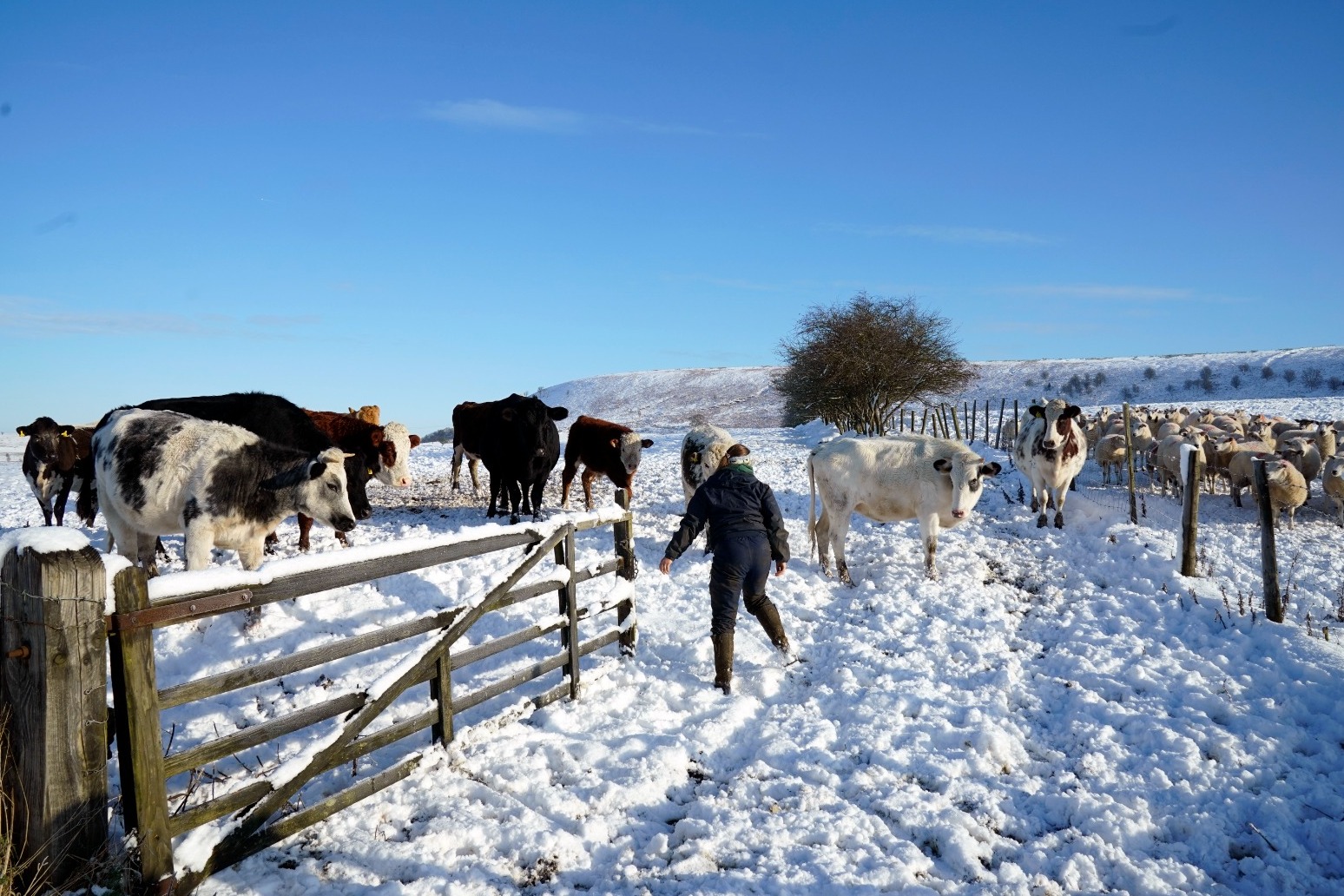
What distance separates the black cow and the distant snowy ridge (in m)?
49.3

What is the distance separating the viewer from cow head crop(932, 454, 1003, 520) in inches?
416

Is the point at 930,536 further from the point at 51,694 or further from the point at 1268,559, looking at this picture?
the point at 51,694

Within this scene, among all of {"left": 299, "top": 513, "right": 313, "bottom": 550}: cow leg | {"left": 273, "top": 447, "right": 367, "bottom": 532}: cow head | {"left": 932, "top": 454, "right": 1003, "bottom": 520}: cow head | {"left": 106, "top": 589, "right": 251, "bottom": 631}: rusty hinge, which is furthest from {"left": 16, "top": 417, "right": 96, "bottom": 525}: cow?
{"left": 932, "top": 454, "right": 1003, "bottom": 520}: cow head

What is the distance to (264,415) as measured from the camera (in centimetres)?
1098

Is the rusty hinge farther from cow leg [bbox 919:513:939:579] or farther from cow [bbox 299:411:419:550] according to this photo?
cow [bbox 299:411:419:550]

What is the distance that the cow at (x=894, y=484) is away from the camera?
1066 centimetres

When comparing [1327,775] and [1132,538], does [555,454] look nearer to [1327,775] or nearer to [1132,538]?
[1132,538]

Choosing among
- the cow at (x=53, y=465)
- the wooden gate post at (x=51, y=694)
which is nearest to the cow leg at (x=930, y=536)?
the wooden gate post at (x=51, y=694)

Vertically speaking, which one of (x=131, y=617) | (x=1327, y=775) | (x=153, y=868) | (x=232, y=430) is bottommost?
(x=1327, y=775)

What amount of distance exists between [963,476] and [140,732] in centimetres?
Result: 931

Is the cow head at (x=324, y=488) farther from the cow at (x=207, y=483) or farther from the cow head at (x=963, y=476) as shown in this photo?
the cow head at (x=963, y=476)

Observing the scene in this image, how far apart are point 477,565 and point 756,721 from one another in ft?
14.9

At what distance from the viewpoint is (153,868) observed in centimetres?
364

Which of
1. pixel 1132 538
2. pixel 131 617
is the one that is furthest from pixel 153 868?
pixel 1132 538
